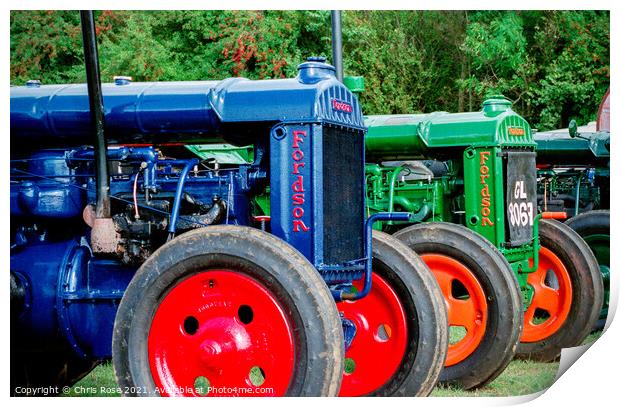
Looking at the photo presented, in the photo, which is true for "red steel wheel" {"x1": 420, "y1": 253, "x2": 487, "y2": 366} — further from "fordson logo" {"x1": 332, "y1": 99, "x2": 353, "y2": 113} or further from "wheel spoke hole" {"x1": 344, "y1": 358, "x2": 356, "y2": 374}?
"fordson logo" {"x1": 332, "y1": 99, "x2": 353, "y2": 113}

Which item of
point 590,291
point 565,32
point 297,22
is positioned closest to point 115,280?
point 297,22

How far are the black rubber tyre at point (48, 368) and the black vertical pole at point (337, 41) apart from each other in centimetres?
230

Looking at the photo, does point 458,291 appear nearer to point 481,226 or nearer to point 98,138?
point 481,226

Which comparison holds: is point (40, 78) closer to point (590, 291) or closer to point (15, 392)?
point (15, 392)

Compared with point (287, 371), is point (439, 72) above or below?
above

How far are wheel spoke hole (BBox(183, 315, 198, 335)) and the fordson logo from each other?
119 cm

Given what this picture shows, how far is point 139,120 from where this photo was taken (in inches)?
198

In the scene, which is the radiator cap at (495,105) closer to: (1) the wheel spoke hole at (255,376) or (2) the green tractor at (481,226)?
(2) the green tractor at (481,226)

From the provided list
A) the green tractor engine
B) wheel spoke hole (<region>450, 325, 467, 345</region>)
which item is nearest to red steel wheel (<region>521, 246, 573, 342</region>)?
the green tractor engine

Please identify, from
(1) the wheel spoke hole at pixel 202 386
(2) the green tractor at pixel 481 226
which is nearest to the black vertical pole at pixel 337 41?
(2) the green tractor at pixel 481 226

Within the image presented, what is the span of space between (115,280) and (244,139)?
97 cm

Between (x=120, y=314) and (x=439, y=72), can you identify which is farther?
(x=439, y=72)

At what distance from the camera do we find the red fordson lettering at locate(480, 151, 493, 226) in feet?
23.8

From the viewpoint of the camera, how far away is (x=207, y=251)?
415 cm
